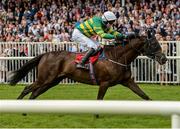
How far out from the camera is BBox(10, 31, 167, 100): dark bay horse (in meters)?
10.3

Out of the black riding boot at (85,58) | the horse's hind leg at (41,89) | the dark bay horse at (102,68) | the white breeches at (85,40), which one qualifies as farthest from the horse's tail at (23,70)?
the black riding boot at (85,58)

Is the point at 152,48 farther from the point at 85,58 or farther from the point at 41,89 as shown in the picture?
the point at 41,89

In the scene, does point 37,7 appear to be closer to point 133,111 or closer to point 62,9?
point 62,9

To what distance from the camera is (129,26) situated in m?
18.9

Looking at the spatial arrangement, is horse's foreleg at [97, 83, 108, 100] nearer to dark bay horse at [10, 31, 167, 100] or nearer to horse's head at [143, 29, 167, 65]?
dark bay horse at [10, 31, 167, 100]

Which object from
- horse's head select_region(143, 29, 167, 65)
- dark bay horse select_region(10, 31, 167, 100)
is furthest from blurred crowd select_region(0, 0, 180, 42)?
dark bay horse select_region(10, 31, 167, 100)

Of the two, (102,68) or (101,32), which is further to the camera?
(102,68)

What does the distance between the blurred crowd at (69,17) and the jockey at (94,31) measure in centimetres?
675

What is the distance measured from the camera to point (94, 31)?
10516 mm

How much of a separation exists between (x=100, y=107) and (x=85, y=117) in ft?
20.8

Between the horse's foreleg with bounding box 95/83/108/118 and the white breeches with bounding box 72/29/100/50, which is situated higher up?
the white breeches with bounding box 72/29/100/50

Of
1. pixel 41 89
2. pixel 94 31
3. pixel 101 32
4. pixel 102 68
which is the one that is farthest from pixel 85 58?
pixel 41 89

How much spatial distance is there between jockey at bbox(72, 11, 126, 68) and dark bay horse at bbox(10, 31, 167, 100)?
0.72ft

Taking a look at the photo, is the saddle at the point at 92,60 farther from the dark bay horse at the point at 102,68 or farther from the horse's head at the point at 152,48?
the horse's head at the point at 152,48
